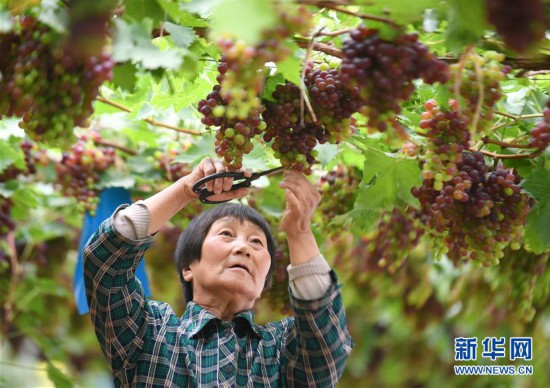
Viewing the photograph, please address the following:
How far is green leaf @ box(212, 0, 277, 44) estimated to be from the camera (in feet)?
2.87

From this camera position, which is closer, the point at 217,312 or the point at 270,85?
the point at 270,85

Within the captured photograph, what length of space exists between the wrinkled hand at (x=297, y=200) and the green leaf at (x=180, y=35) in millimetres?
430

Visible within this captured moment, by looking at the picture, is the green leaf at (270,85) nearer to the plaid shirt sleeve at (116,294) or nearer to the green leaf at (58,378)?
the plaid shirt sleeve at (116,294)

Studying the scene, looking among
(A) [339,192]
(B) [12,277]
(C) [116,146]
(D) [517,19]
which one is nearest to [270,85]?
(D) [517,19]

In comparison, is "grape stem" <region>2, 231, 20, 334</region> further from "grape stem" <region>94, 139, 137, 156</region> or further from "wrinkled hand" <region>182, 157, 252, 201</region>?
"wrinkled hand" <region>182, 157, 252, 201</region>

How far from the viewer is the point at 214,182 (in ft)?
5.21

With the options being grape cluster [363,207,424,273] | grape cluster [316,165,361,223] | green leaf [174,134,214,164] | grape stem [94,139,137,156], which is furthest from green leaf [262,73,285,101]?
grape stem [94,139,137,156]

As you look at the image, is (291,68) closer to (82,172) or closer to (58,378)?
(82,172)

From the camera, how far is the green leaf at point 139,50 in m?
1.09

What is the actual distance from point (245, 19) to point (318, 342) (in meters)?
0.96

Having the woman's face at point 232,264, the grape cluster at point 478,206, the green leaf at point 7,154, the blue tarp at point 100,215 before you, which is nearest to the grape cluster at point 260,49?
the grape cluster at point 478,206

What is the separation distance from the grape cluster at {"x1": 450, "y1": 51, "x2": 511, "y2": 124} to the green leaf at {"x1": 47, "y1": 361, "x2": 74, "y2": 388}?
187cm

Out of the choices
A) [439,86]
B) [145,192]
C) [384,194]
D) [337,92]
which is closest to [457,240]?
[384,194]

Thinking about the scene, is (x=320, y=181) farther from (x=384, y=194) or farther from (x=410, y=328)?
(x=410, y=328)
